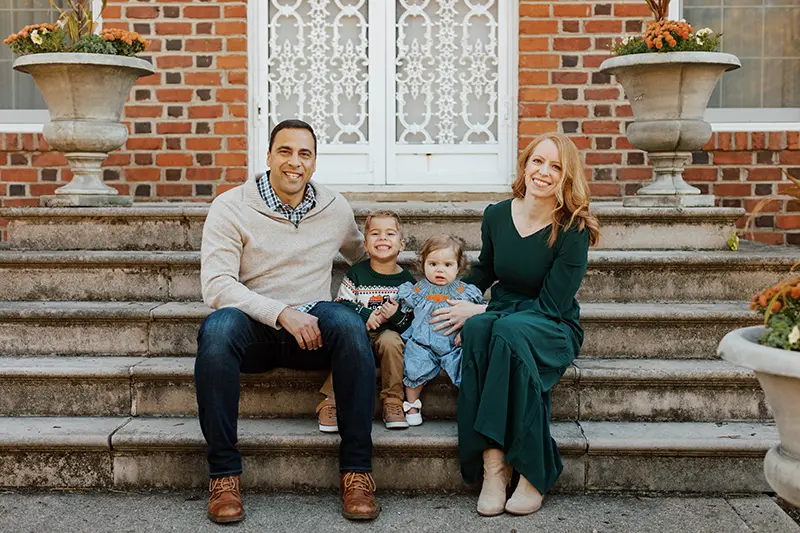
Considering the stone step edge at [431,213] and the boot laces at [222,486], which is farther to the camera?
the stone step edge at [431,213]

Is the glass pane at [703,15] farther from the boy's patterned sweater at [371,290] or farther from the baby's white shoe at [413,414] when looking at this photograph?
the baby's white shoe at [413,414]

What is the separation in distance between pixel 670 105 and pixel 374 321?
6.65 feet

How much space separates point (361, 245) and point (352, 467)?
0.97 m

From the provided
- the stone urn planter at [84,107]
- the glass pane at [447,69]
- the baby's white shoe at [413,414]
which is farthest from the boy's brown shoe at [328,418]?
the glass pane at [447,69]

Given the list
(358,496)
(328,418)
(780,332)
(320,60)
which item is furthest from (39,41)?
(780,332)

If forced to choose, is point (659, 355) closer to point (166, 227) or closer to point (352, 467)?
point (352, 467)

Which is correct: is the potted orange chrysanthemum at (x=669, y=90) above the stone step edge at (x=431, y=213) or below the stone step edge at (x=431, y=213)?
above

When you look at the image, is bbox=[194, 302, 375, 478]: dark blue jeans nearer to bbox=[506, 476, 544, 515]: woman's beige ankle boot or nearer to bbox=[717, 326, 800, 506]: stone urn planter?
bbox=[506, 476, 544, 515]: woman's beige ankle boot

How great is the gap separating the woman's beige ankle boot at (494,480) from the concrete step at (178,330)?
0.84 m

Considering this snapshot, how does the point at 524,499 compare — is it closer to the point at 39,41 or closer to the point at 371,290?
the point at 371,290

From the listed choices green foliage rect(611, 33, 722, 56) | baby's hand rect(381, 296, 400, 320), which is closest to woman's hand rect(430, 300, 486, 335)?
baby's hand rect(381, 296, 400, 320)

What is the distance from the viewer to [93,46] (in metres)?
4.34

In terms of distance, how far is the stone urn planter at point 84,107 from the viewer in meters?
4.29

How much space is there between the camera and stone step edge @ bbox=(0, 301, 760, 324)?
11.5 feet
